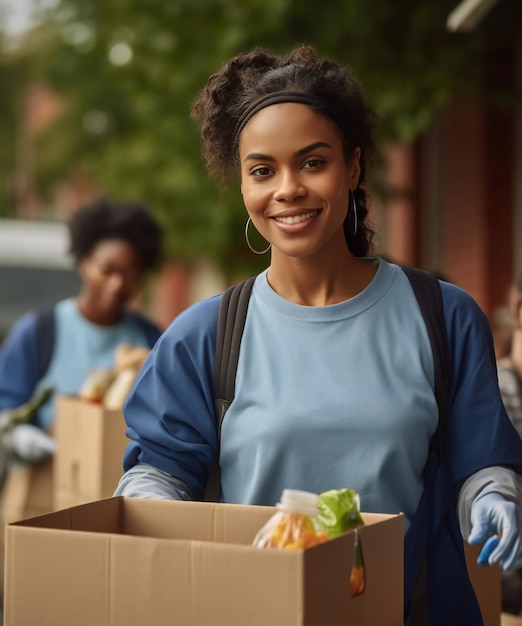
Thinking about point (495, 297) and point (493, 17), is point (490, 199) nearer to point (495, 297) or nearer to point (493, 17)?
point (495, 297)

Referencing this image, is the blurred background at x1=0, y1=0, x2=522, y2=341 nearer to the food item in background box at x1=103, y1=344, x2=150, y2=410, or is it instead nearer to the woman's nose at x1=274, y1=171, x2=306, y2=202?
the food item in background box at x1=103, y1=344, x2=150, y2=410

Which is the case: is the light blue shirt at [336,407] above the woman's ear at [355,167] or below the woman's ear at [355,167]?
below

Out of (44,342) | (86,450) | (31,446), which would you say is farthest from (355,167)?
(44,342)

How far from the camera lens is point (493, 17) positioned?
639cm

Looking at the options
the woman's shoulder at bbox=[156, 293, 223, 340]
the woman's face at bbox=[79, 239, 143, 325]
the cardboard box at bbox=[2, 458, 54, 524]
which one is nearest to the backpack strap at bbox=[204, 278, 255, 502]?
the woman's shoulder at bbox=[156, 293, 223, 340]

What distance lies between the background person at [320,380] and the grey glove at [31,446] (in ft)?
8.51

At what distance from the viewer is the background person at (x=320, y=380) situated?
251 centimetres

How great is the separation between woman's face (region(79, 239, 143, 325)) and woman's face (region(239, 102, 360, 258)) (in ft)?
9.94

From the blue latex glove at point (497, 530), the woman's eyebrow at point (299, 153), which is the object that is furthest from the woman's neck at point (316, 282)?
the blue latex glove at point (497, 530)

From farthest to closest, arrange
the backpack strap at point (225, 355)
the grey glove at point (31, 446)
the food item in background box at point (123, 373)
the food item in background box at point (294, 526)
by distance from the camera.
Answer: the grey glove at point (31, 446) → the food item in background box at point (123, 373) → the backpack strap at point (225, 355) → the food item in background box at point (294, 526)

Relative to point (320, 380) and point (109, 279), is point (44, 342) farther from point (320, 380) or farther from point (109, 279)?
point (320, 380)

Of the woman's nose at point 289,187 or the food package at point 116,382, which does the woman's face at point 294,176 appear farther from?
the food package at point 116,382

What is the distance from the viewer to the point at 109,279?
5.71 meters

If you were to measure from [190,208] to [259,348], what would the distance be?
701cm
